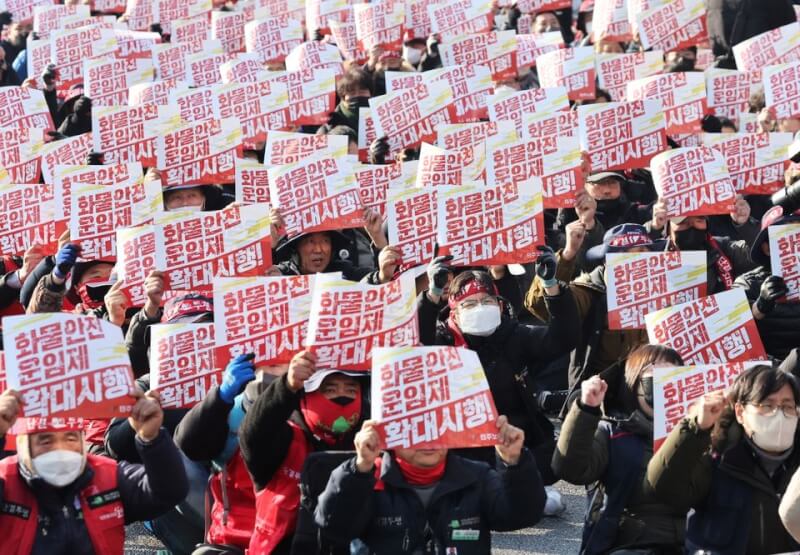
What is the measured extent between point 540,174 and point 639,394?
159 inches

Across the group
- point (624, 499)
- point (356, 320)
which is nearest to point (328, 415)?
point (356, 320)

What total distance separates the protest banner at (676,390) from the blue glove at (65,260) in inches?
130

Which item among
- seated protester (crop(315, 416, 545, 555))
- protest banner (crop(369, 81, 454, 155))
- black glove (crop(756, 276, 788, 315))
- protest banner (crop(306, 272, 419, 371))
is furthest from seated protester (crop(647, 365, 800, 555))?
protest banner (crop(369, 81, 454, 155))

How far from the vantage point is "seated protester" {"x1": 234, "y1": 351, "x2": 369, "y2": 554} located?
6.29m

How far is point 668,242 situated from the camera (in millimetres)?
9602

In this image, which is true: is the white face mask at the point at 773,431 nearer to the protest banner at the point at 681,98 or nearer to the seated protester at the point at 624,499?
the seated protester at the point at 624,499

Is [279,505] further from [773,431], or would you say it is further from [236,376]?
[773,431]

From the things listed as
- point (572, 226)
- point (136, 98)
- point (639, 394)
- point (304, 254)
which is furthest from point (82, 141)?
point (639, 394)

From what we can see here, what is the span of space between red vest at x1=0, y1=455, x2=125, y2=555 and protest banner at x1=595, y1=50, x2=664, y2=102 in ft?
29.1

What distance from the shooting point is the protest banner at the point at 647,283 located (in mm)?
8602

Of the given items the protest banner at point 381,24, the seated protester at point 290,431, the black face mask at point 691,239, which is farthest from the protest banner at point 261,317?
the protest banner at point 381,24

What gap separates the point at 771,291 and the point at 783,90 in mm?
4175

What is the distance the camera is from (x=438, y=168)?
10539 millimetres

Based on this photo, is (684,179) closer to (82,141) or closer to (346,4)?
(82,141)
